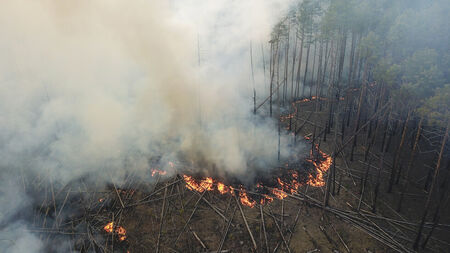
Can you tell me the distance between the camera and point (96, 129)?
561 inches

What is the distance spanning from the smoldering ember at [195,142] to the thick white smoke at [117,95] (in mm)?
86

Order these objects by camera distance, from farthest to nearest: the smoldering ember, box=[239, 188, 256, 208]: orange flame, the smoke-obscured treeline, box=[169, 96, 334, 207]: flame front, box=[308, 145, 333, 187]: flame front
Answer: box=[308, 145, 333, 187]: flame front
box=[169, 96, 334, 207]: flame front
box=[239, 188, 256, 208]: orange flame
the smoke-obscured treeline
the smoldering ember

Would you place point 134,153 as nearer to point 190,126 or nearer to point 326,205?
point 190,126

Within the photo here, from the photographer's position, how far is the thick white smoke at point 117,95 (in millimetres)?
13016

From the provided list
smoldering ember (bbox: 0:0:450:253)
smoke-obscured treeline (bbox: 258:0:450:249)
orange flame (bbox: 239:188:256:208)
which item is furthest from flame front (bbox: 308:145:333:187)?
orange flame (bbox: 239:188:256:208)

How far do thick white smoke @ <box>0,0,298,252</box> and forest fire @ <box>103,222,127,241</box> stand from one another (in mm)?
3174

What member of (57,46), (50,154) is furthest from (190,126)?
(57,46)

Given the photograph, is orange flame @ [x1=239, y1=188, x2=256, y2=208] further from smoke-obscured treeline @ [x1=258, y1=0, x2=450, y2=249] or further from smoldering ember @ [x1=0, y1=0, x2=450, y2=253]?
smoke-obscured treeline @ [x1=258, y1=0, x2=450, y2=249]

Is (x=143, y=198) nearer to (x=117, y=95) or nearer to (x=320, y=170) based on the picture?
(x=117, y=95)

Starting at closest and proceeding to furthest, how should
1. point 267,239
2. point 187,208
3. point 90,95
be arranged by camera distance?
point 267,239
point 187,208
point 90,95

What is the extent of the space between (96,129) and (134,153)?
110 inches

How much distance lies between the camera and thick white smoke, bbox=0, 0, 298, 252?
42.7ft

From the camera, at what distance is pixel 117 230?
957 cm

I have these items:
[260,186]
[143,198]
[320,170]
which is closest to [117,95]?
[143,198]
